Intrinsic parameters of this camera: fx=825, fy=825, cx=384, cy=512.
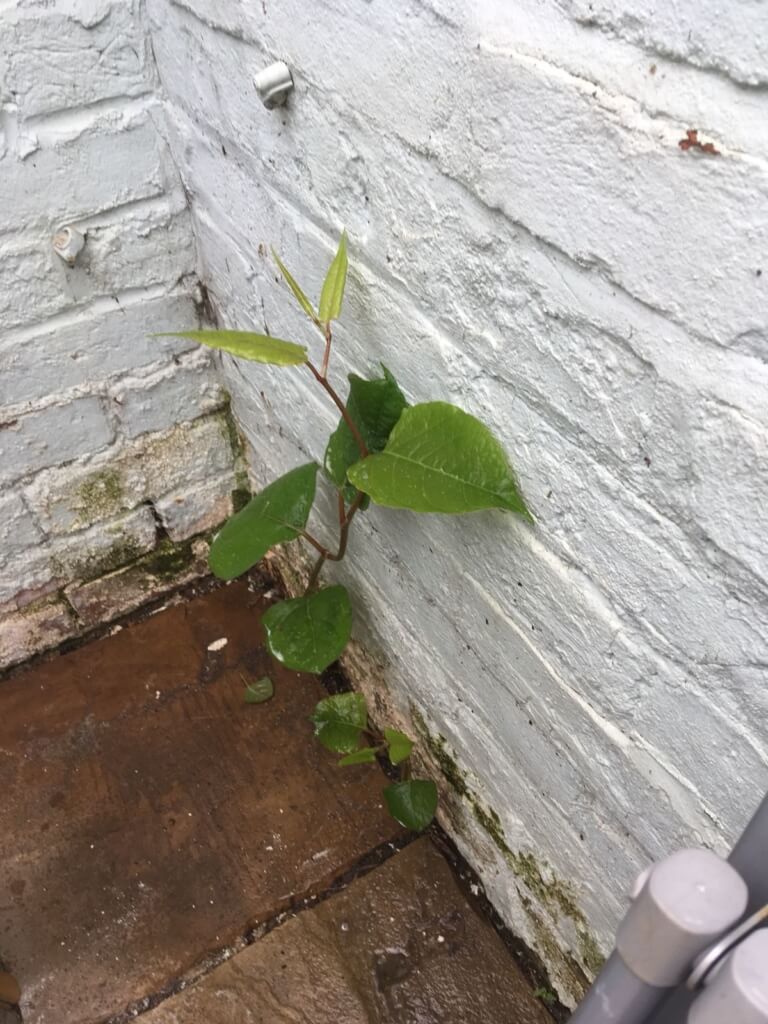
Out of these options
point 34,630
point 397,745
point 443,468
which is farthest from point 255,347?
point 34,630

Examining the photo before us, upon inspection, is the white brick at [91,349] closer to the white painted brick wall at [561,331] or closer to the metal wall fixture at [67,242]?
the metal wall fixture at [67,242]

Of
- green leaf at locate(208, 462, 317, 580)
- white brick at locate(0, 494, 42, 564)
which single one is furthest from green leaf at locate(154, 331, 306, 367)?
white brick at locate(0, 494, 42, 564)

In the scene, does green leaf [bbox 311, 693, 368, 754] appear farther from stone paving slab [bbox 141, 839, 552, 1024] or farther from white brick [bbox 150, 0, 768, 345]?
white brick [bbox 150, 0, 768, 345]

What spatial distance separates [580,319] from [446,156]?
19cm

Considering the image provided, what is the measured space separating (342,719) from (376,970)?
0.38m

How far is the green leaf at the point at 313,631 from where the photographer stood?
1259 millimetres

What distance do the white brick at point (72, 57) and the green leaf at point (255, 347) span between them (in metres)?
0.55

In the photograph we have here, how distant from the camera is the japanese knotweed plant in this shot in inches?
31.1

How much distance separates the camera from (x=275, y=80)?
2.85ft

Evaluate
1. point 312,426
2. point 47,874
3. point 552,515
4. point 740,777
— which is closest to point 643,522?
point 552,515

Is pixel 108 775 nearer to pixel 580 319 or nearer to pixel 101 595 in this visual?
pixel 101 595

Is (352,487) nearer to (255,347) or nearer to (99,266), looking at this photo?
(255,347)

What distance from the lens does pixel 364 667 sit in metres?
1.48

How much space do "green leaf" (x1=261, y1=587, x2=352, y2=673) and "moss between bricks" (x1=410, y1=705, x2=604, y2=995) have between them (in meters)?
0.19
